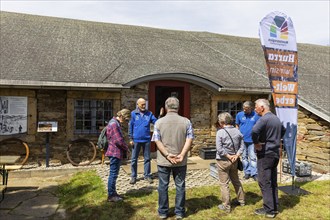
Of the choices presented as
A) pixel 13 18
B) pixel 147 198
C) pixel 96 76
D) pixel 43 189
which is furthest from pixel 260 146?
pixel 13 18

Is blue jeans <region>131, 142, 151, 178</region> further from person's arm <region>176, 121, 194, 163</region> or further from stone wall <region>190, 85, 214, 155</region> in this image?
stone wall <region>190, 85, 214, 155</region>

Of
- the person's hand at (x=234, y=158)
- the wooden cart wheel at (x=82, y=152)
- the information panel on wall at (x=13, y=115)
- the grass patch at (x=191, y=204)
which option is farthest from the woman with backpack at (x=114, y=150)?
the information panel on wall at (x=13, y=115)

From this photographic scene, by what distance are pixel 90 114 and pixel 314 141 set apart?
707 cm

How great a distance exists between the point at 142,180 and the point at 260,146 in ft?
10.0

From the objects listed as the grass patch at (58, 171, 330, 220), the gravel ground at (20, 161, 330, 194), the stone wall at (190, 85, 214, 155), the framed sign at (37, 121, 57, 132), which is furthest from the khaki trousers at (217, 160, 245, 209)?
the framed sign at (37, 121, 57, 132)

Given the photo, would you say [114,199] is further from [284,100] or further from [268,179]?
[284,100]

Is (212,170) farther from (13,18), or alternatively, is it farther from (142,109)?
(13,18)

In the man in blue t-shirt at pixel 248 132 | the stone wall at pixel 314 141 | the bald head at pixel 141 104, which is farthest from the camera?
the stone wall at pixel 314 141

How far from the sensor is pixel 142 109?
6.25 metres

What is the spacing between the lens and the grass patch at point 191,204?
183 inches

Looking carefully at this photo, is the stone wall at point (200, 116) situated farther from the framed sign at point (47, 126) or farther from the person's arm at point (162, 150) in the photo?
the person's arm at point (162, 150)

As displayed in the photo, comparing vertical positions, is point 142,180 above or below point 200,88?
below

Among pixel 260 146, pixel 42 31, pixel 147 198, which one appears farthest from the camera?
pixel 42 31

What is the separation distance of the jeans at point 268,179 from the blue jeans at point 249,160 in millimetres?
1933
